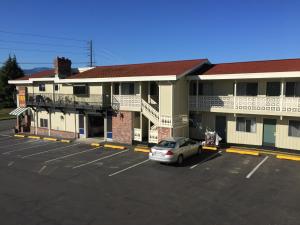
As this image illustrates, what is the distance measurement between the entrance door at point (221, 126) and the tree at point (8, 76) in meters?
56.8

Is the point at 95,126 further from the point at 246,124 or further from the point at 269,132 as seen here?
the point at 269,132

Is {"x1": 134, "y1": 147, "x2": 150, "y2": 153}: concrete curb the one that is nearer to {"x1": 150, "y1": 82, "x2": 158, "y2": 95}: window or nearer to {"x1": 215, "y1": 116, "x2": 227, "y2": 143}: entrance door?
{"x1": 150, "y1": 82, "x2": 158, "y2": 95}: window

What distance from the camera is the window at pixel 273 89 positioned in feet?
63.2

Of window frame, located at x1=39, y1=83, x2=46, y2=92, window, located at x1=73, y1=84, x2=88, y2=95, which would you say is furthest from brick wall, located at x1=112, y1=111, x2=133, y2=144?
window frame, located at x1=39, y1=83, x2=46, y2=92

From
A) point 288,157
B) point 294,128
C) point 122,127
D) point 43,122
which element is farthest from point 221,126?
point 43,122

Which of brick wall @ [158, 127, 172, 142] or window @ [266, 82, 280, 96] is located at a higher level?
window @ [266, 82, 280, 96]

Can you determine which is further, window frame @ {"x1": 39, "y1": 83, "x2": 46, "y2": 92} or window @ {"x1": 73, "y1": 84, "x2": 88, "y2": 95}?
window frame @ {"x1": 39, "y1": 83, "x2": 46, "y2": 92}

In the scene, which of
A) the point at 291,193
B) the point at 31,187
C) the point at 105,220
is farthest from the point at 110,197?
the point at 291,193

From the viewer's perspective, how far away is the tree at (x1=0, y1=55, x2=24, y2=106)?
210 feet

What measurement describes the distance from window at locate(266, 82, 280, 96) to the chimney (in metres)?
19.6

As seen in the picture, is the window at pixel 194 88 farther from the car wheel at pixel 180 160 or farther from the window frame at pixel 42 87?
the window frame at pixel 42 87

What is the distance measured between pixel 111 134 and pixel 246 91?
1219 cm

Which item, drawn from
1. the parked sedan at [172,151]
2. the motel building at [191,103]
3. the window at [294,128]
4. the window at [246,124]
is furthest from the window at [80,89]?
the window at [294,128]

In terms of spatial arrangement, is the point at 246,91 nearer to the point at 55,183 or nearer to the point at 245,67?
the point at 245,67
